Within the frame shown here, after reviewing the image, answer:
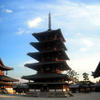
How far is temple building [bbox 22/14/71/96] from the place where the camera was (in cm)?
2958

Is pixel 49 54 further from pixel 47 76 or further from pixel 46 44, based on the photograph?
pixel 47 76

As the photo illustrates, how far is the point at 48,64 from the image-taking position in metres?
31.5

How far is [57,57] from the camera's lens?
33.5 metres

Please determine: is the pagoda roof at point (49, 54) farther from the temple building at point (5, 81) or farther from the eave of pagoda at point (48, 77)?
the temple building at point (5, 81)

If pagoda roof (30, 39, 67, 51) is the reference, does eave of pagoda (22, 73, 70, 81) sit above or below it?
below

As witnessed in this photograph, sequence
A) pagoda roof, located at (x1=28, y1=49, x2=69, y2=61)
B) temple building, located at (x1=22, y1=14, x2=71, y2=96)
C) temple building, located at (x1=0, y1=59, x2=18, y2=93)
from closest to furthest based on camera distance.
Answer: temple building, located at (x1=22, y1=14, x2=71, y2=96)
pagoda roof, located at (x1=28, y1=49, x2=69, y2=61)
temple building, located at (x1=0, y1=59, x2=18, y2=93)

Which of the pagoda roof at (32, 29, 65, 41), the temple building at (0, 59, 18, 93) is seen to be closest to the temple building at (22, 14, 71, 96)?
the pagoda roof at (32, 29, 65, 41)

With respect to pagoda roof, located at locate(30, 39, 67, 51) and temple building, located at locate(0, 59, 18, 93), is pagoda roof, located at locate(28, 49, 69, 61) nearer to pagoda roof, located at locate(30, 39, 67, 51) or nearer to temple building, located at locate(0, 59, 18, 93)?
pagoda roof, located at locate(30, 39, 67, 51)

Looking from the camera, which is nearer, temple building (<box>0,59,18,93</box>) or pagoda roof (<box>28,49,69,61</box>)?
pagoda roof (<box>28,49,69,61</box>)

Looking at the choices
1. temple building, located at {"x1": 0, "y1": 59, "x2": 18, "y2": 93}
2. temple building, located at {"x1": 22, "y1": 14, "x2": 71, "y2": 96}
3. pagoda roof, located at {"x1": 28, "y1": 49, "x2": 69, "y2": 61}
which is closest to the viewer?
temple building, located at {"x1": 22, "y1": 14, "x2": 71, "y2": 96}

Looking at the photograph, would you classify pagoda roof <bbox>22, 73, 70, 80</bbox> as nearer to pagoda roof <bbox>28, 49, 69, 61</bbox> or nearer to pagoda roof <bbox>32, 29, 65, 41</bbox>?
pagoda roof <bbox>28, 49, 69, 61</bbox>

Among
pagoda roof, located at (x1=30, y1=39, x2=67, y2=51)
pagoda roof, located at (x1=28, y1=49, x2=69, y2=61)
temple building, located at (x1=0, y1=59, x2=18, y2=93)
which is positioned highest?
pagoda roof, located at (x1=30, y1=39, x2=67, y2=51)

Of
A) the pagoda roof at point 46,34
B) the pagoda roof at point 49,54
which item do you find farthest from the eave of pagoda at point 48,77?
the pagoda roof at point 46,34

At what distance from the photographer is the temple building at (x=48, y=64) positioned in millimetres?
29578
